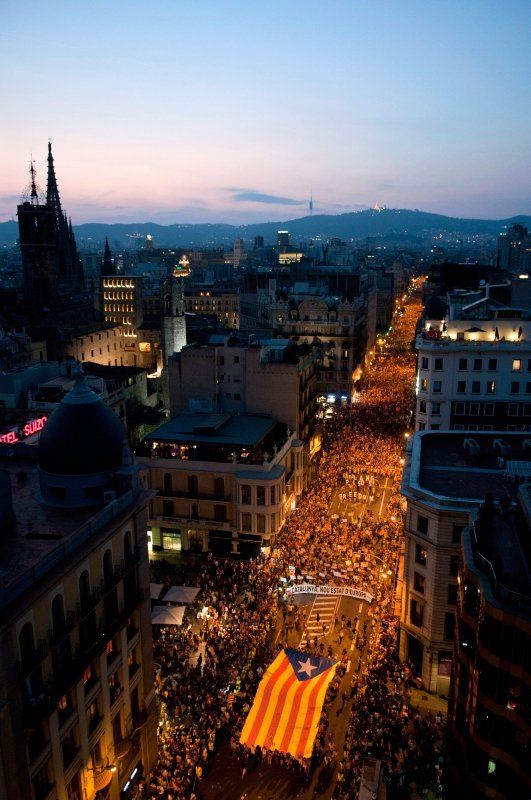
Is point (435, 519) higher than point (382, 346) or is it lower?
higher

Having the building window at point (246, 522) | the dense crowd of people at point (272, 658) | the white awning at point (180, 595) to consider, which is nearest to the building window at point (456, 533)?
the dense crowd of people at point (272, 658)

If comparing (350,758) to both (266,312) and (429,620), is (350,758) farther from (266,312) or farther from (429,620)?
(266,312)

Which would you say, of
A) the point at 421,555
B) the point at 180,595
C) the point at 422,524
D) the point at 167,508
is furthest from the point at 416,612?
the point at 167,508

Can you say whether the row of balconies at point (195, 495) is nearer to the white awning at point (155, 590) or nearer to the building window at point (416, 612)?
the white awning at point (155, 590)

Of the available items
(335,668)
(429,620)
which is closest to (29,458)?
(335,668)

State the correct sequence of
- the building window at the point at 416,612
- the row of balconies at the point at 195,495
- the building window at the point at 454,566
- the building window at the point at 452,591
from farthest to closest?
the row of balconies at the point at 195,495 < the building window at the point at 416,612 < the building window at the point at 452,591 < the building window at the point at 454,566

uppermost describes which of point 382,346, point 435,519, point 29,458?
point 29,458
